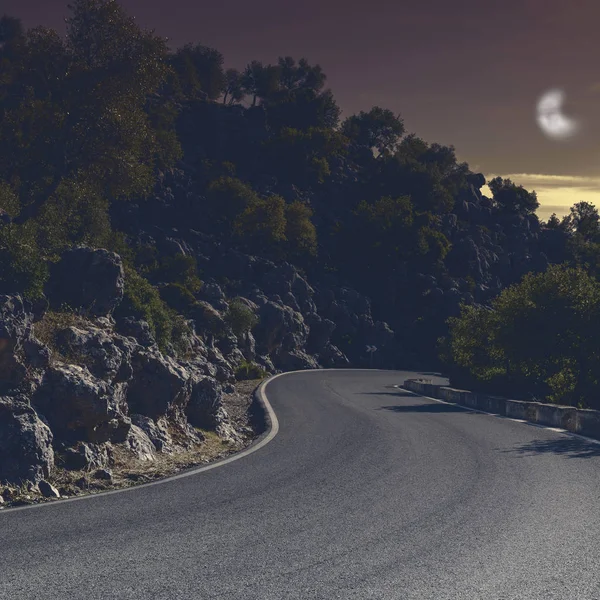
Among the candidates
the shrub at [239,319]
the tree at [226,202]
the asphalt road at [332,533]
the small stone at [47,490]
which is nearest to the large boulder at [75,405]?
the small stone at [47,490]

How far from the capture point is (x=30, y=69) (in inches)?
1126

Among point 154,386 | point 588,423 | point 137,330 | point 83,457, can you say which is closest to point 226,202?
point 137,330

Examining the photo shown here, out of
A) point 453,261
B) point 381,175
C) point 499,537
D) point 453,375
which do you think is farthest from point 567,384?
point 381,175

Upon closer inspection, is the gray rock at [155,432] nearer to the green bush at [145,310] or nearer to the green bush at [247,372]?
the green bush at [145,310]

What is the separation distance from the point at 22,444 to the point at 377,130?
137281 mm

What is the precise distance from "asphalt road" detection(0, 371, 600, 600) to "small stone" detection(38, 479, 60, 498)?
1.38 m

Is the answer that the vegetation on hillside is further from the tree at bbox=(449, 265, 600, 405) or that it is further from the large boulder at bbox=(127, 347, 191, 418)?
the large boulder at bbox=(127, 347, 191, 418)

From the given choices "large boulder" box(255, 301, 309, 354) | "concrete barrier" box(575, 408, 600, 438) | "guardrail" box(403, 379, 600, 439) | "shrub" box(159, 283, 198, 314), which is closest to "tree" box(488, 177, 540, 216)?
"large boulder" box(255, 301, 309, 354)

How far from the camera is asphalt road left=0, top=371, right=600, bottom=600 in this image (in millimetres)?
5754

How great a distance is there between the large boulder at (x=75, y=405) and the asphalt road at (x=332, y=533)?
2.91 metres

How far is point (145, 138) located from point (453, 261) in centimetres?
8838

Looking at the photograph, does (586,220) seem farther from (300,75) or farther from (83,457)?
(83,457)

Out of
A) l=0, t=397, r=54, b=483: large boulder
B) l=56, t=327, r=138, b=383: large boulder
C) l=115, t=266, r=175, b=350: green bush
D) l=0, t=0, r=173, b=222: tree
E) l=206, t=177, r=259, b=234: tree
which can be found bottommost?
l=0, t=397, r=54, b=483: large boulder

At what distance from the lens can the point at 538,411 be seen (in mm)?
20703
